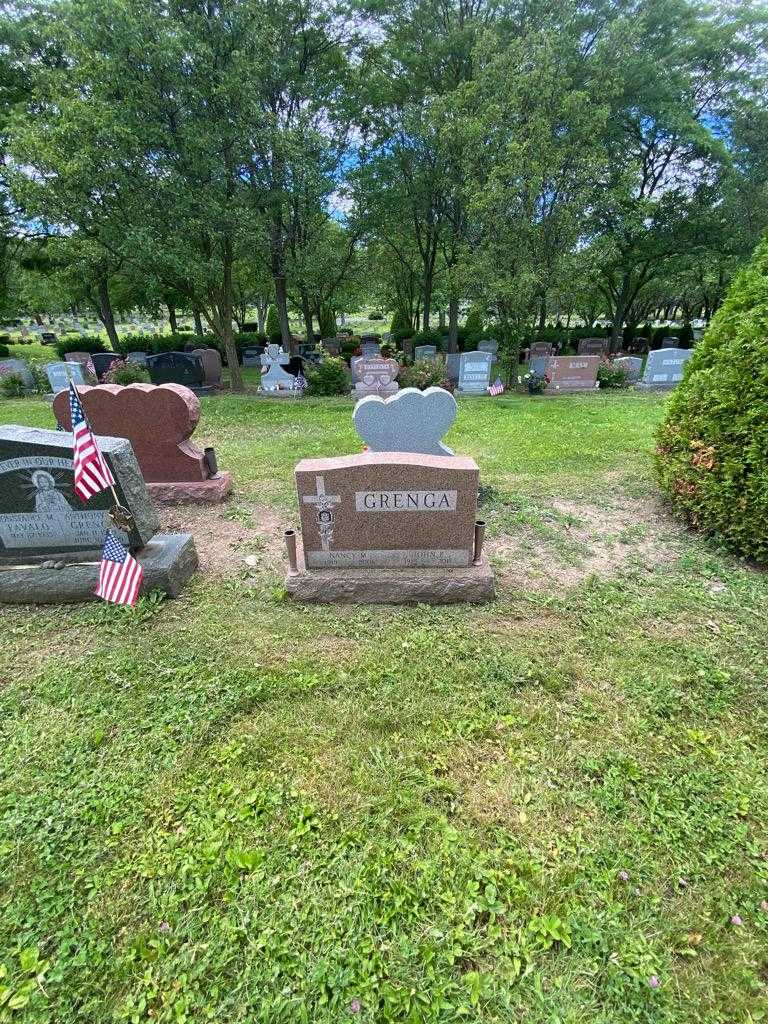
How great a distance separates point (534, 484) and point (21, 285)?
28.0 metres

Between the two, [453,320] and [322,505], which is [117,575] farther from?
[453,320]

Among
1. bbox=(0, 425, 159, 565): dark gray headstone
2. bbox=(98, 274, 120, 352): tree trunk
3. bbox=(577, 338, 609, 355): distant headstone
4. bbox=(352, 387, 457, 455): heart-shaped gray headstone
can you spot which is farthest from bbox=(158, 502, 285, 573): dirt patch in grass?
bbox=(577, 338, 609, 355): distant headstone

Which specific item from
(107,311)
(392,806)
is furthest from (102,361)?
(392,806)

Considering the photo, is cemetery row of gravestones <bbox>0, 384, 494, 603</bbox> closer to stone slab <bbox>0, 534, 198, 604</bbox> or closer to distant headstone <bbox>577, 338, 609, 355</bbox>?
stone slab <bbox>0, 534, 198, 604</bbox>

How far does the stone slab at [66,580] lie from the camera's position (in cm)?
399

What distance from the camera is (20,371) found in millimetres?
15227

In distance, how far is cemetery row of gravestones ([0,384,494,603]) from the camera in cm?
384

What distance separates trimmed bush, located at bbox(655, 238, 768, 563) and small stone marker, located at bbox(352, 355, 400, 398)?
869 cm

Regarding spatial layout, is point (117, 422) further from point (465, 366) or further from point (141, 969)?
point (465, 366)

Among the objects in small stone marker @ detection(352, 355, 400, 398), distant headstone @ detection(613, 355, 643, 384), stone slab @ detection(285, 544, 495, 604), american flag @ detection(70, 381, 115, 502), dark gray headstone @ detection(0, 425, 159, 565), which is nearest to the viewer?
american flag @ detection(70, 381, 115, 502)

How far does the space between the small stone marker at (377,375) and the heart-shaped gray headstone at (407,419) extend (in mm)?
8251

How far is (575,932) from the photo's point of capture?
187 cm

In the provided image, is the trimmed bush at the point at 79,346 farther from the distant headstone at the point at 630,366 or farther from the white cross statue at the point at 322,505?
the distant headstone at the point at 630,366

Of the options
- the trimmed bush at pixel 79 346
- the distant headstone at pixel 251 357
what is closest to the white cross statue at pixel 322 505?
the trimmed bush at pixel 79 346
